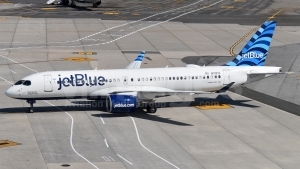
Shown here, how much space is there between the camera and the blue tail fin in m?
64.0

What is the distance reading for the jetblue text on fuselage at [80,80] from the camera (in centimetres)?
5812

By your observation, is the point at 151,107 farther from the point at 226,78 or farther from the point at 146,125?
the point at 226,78

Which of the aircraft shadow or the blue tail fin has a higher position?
the blue tail fin

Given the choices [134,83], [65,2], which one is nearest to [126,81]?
[134,83]

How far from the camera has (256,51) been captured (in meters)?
64.4

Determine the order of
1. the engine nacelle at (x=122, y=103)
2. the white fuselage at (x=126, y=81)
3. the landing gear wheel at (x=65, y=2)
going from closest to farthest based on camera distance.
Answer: the engine nacelle at (x=122, y=103) → the white fuselage at (x=126, y=81) → the landing gear wheel at (x=65, y=2)

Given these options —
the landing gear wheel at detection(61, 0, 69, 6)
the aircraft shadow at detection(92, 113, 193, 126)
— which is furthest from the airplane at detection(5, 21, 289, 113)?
the landing gear wheel at detection(61, 0, 69, 6)

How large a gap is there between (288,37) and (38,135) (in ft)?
198

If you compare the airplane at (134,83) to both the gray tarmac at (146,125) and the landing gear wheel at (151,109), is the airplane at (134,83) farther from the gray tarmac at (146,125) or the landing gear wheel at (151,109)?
the gray tarmac at (146,125)

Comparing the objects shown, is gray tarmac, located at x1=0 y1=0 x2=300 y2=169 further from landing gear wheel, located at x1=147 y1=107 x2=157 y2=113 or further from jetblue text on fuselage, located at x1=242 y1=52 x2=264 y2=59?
jetblue text on fuselage, located at x1=242 y1=52 x2=264 y2=59

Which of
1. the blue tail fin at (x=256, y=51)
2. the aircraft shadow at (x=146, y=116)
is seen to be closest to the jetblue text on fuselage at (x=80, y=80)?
the aircraft shadow at (x=146, y=116)

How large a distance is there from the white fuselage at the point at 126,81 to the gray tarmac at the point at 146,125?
6.56 feet

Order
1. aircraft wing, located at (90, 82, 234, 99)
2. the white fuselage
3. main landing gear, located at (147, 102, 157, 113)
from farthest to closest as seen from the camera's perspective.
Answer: main landing gear, located at (147, 102, 157, 113), aircraft wing, located at (90, 82, 234, 99), the white fuselage

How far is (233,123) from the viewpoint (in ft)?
188
